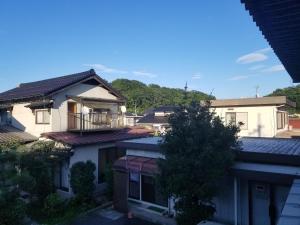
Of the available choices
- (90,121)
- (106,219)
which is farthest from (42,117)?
(106,219)

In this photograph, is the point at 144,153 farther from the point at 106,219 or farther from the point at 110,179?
the point at 106,219

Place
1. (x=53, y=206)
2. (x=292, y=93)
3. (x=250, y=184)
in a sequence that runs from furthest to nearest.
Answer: (x=292, y=93) → (x=53, y=206) → (x=250, y=184)

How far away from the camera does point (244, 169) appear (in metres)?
9.61

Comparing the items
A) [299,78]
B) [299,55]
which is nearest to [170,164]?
[299,78]

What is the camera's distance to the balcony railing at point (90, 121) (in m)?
17.8

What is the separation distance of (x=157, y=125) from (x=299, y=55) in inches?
1367

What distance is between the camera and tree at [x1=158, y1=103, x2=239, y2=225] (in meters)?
8.90

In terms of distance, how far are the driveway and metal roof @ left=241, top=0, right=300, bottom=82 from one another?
31.3ft

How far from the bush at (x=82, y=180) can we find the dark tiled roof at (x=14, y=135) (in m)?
4.56

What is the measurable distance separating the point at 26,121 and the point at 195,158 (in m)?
14.3

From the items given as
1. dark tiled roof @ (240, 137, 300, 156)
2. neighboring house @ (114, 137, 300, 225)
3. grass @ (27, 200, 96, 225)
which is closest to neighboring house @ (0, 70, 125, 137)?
grass @ (27, 200, 96, 225)

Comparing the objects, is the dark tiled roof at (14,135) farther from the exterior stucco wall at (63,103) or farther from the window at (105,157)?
the window at (105,157)

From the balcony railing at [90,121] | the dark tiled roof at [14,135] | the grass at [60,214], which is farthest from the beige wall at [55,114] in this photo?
the grass at [60,214]

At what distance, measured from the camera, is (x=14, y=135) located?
57.2ft
